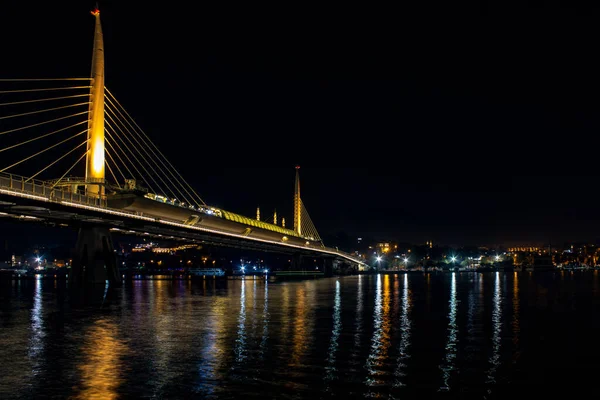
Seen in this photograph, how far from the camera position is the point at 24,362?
21.2 metres

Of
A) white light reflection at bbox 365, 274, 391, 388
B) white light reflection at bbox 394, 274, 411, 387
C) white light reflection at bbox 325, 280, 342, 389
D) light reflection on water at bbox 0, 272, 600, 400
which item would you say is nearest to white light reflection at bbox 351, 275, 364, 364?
light reflection on water at bbox 0, 272, 600, 400

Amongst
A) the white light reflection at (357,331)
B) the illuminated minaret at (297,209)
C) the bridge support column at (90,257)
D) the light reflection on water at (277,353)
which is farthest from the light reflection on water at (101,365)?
the illuminated minaret at (297,209)

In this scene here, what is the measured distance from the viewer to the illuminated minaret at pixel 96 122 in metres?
59.8

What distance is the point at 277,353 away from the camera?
2331 cm

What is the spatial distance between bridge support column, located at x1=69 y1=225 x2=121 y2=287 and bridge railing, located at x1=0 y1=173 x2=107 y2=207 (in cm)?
692

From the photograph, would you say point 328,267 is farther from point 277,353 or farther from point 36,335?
point 277,353

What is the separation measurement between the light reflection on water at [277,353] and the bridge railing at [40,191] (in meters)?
9.94

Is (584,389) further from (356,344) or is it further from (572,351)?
(356,344)

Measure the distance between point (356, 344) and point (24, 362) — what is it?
12472 millimetres

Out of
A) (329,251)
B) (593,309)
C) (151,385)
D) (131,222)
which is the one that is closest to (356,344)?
(151,385)

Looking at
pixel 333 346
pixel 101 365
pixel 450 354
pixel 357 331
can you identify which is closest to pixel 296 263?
pixel 357 331

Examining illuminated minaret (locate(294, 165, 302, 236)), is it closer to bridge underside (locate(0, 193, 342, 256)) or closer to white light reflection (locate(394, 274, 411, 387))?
bridge underside (locate(0, 193, 342, 256))

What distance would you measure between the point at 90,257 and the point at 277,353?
4577 cm

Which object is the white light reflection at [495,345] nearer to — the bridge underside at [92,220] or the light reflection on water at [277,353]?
the light reflection on water at [277,353]
